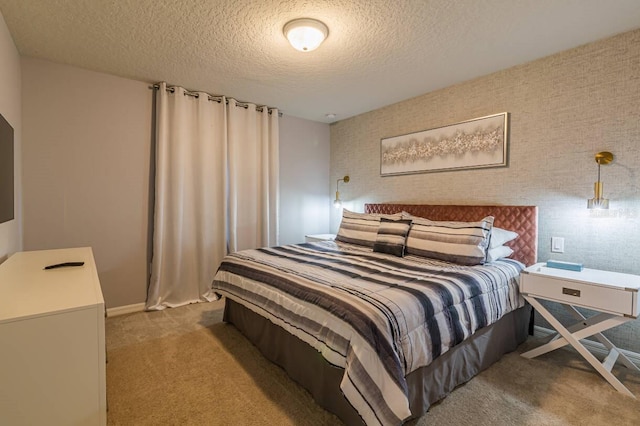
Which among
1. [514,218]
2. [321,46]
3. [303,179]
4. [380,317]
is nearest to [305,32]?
[321,46]

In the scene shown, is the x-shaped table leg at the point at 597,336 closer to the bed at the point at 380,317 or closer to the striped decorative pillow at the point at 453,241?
the bed at the point at 380,317

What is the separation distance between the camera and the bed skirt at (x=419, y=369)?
161 cm

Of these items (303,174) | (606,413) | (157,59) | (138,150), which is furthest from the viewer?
(303,174)

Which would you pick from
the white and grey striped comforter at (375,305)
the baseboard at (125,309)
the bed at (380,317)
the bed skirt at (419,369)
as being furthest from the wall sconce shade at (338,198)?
the baseboard at (125,309)

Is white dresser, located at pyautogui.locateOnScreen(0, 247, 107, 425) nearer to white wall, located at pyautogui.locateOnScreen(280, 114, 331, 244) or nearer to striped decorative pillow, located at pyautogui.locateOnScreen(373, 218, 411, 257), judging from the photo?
striped decorative pillow, located at pyautogui.locateOnScreen(373, 218, 411, 257)

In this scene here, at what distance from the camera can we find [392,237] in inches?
111

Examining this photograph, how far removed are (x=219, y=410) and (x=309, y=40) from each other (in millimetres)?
2446

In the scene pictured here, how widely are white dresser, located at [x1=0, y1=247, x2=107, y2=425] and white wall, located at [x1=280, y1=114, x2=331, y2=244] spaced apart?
3205mm

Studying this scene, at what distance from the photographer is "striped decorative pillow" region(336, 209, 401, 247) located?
3.13m

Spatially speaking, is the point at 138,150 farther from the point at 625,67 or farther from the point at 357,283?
the point at 625,67

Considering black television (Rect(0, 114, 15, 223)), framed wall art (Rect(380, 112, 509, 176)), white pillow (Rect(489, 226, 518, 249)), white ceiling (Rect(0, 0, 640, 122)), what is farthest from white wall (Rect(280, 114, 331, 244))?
black television (Rect(0, 114, 15, 223))

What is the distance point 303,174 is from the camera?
180 inches

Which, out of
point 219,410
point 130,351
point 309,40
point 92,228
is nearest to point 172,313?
point 130,351

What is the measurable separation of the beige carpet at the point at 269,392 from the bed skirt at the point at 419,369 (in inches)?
2.4
